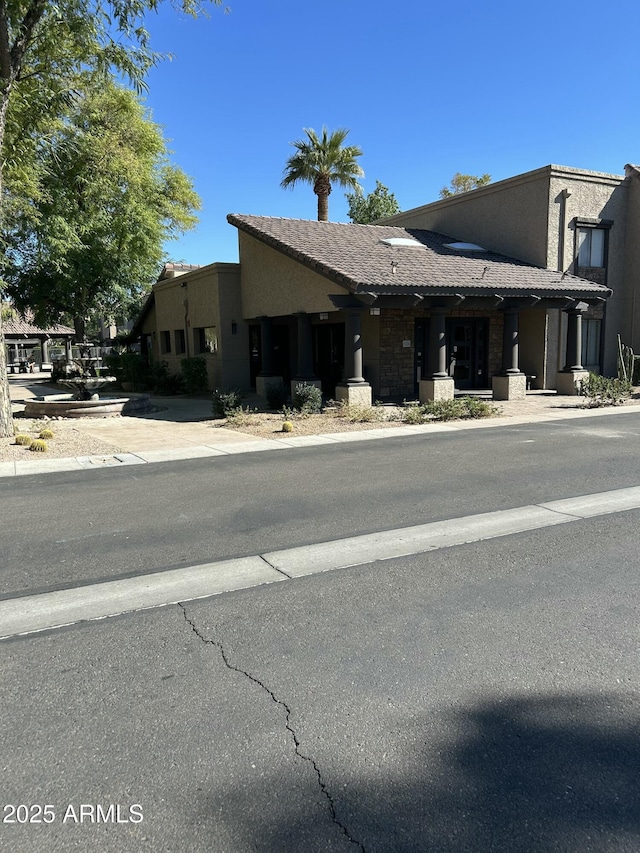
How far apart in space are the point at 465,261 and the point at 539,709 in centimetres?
1778

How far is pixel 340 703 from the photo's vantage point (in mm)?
3035

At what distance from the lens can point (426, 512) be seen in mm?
6445

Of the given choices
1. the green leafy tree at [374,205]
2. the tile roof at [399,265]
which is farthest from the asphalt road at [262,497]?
the green leafy tree at [374,205]

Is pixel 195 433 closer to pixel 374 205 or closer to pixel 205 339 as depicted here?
pixel 205 339

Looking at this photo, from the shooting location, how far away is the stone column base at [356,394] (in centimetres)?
1563

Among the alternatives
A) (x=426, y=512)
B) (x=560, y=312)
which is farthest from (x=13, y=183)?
(x=560, y=312)

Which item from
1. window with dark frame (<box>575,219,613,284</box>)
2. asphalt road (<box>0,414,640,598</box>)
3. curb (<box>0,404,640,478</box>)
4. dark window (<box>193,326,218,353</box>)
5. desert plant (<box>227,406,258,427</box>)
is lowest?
asphalt road (<box>0,414,640,598</box>)

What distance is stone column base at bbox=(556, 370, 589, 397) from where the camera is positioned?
1895 cm

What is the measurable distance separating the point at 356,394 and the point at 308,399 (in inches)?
51.7

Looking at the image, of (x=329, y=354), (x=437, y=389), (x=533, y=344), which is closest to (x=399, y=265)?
(x=437, y=389)

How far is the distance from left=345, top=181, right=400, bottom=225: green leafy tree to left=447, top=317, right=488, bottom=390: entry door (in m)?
19.1

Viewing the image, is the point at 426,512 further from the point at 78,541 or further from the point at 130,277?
the point at 130,277

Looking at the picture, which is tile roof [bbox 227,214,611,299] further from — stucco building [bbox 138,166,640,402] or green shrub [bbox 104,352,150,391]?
green shrub [bbox 104,352,150,391]

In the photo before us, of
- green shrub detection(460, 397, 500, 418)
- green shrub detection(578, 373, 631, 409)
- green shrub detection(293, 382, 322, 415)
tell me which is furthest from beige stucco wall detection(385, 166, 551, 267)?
green shrub detection(293, 382, 322, 415)
